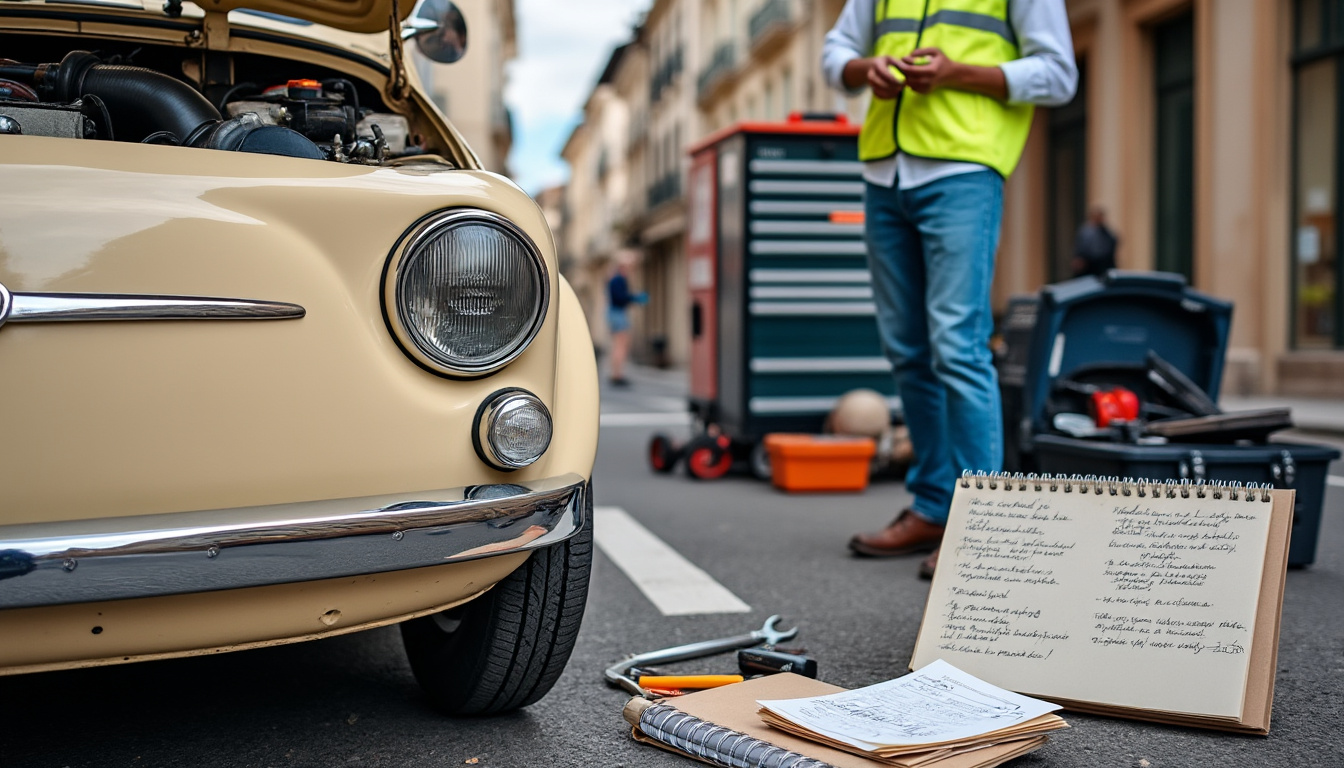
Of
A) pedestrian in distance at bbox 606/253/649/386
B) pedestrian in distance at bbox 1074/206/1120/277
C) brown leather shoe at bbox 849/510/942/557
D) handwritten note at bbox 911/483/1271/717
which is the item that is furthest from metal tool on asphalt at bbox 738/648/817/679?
pedestrian in distance at bbox 606/253/649/386

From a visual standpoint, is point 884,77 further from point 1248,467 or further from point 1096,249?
point 1096,249

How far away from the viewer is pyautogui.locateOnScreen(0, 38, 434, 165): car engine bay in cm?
215

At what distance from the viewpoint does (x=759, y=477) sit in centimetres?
631

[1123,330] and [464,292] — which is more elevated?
[464,292]

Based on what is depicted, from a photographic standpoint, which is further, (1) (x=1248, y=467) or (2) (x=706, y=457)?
(2) (x=706, y=457)

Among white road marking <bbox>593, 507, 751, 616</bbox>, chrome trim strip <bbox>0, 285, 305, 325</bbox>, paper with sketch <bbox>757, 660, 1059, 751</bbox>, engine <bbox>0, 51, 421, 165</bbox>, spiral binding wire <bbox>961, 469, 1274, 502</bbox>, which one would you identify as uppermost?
engine <bbox>0, 51, 421, 165</bbox>

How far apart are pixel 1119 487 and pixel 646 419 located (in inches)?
320

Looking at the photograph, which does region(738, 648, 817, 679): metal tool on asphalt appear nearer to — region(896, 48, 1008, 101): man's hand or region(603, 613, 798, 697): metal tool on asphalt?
region(603, 613, 798, 697): metal tool on asphalt

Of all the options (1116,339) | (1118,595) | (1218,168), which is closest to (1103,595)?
(1118,595)

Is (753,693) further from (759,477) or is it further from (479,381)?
(759,477)

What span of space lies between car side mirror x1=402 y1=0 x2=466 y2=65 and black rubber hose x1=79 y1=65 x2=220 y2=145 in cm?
72

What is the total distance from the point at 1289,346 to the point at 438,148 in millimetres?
10619

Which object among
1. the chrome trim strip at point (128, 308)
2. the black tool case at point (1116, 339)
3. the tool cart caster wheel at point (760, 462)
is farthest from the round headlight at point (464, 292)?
the tool cart caster wheel at point (760, 462)

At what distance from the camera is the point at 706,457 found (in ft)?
20.7
